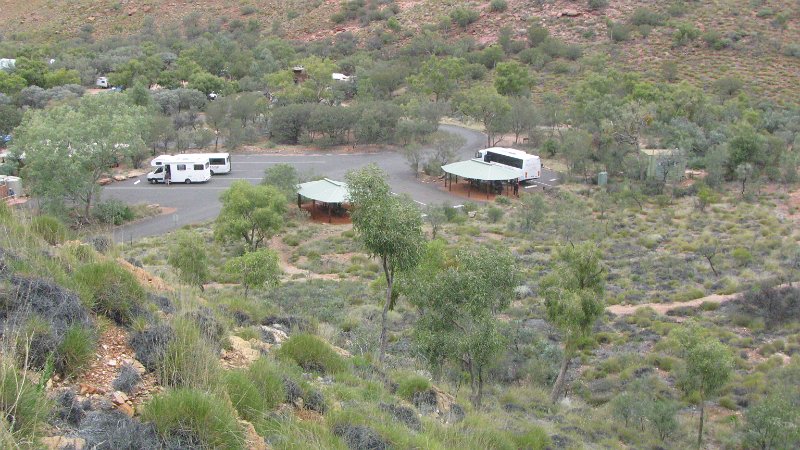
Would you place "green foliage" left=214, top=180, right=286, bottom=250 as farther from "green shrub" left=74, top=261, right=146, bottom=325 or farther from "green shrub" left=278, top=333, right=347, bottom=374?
"green shrub" left=74, top=261, right=146, bottom=325

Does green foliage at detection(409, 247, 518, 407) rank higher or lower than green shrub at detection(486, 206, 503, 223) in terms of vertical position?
higher

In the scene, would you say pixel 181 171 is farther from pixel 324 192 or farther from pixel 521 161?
pixel 521 161

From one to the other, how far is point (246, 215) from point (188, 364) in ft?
60.2

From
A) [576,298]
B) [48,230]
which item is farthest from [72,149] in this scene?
[576,298]

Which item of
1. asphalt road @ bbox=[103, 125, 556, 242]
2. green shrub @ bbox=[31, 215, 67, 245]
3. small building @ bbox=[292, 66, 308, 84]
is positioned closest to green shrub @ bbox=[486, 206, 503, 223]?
asphalt road @ bbox=[103, 125, 556, 242]

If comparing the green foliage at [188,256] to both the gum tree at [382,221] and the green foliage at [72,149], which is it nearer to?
the gum tree at [382,221]

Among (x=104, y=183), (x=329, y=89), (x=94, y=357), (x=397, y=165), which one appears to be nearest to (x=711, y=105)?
(x=397, y=165)

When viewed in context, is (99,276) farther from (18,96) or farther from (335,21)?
(335,21)

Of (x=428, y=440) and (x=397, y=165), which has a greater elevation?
(x=428, y=440)

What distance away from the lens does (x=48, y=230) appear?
9227 mm

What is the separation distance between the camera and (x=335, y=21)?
7194 cm

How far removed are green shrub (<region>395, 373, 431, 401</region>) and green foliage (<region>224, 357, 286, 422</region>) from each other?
108 inches

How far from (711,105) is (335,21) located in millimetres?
38926

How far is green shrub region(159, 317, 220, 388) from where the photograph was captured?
6.11 meters
